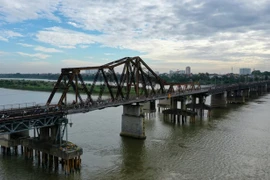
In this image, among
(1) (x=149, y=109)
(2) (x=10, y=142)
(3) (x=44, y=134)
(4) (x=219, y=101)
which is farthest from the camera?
(4) (x=219, y=101)

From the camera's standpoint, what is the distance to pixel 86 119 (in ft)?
226

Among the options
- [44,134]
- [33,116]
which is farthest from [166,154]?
[33,116]

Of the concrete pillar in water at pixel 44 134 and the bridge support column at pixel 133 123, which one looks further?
the bridge support column at pixel 133 123

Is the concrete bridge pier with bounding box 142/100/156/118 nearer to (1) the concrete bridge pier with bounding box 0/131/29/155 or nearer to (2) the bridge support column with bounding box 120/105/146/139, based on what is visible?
(2) the bridge support column with bounding box 120/105/146/139

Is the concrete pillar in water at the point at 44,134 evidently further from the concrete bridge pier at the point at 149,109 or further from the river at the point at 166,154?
the concrete bridge pier at the point at 149,109

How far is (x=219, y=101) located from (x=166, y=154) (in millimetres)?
69968

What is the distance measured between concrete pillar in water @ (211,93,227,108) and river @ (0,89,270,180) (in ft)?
124

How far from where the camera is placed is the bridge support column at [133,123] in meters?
51.8

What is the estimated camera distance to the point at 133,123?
173 ft

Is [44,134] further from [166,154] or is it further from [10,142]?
[166,154]

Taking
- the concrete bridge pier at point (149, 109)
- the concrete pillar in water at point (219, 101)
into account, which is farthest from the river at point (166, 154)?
the concrete pillar in water at point (219, 101)

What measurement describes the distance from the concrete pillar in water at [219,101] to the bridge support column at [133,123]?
60.6 meters

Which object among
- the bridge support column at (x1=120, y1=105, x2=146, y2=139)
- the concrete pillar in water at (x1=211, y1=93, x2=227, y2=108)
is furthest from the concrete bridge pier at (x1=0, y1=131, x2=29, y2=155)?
the concrete pillar in water at (x1=211, y1=93, x2=227, y2=108)

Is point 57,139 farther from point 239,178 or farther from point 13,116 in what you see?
point 239,178
